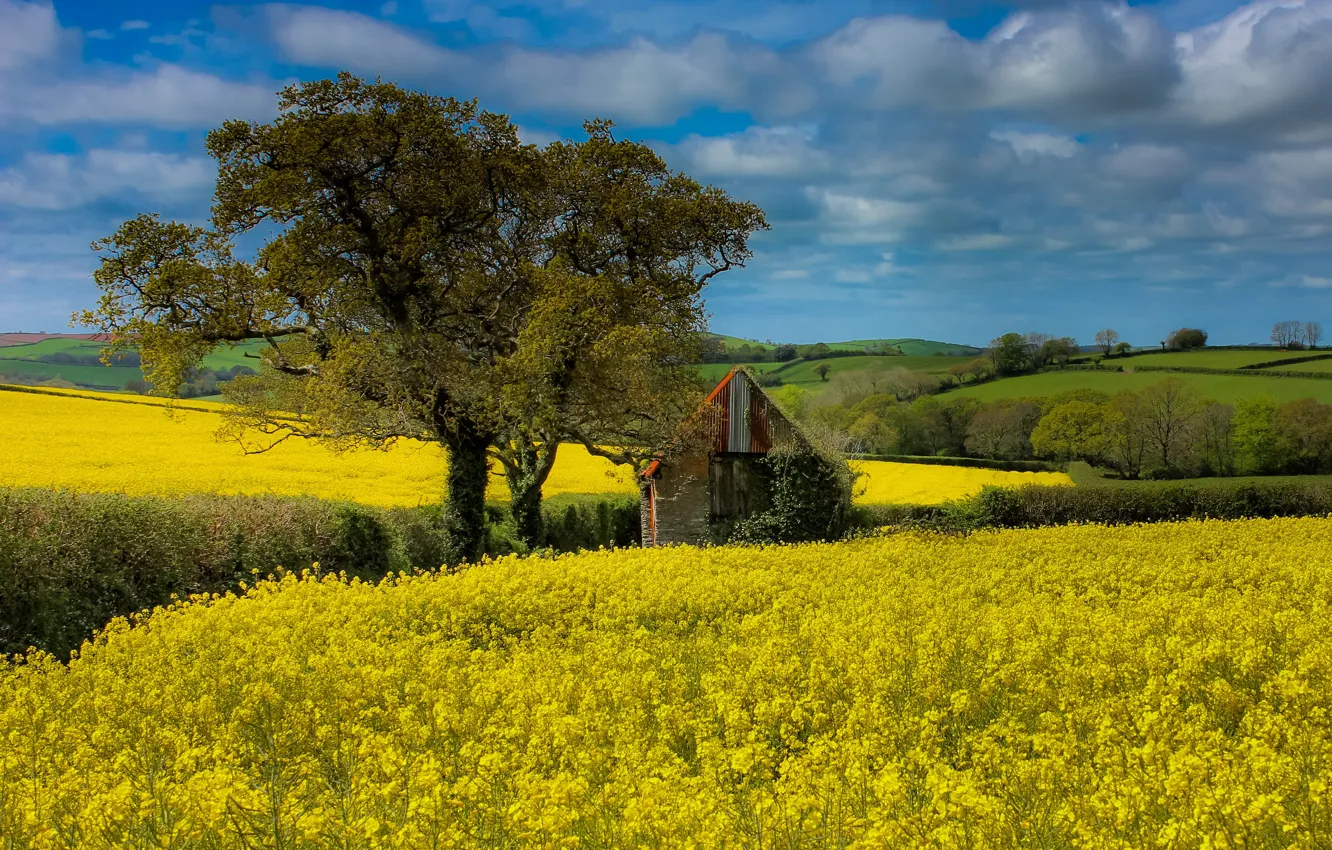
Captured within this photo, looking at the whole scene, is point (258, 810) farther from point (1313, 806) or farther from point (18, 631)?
point (18, 631)

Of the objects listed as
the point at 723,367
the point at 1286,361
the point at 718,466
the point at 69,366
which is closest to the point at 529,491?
the point at 718,466

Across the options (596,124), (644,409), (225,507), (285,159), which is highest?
(596,124)

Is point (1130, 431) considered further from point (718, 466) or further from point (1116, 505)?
point (718, 466)

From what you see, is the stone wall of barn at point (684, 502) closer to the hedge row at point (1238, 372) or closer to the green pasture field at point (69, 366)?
the green pasture field at point (69, 366)

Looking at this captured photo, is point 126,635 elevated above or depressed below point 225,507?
below

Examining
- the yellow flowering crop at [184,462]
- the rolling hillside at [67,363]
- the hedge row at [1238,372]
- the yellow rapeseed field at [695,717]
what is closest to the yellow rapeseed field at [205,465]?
the yellow flowering crop at [184,462]

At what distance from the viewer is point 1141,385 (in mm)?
67938

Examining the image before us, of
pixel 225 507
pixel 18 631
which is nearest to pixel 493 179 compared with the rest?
pixel 225 507

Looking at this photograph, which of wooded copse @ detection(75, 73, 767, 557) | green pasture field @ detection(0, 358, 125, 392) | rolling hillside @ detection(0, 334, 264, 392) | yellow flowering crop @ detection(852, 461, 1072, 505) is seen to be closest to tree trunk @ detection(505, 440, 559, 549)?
wooded copse @ detection(75, 73, 767, 557)

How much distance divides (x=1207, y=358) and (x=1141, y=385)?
48.3 ft

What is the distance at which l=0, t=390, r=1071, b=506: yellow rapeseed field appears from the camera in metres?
23.8

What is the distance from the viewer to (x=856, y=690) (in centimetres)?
762

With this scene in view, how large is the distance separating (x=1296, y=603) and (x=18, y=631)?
1633cm

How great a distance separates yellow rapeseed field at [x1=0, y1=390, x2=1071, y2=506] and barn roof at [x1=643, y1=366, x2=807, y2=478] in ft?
9.87
